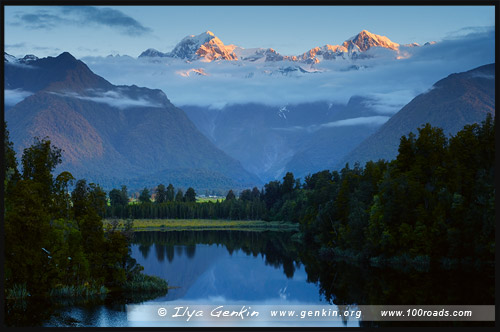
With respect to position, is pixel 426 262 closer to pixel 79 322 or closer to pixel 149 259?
pixel 149 259

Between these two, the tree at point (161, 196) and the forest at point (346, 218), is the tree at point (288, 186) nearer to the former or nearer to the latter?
the tree at point (161, 196)

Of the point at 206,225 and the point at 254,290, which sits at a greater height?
the point at 254,290

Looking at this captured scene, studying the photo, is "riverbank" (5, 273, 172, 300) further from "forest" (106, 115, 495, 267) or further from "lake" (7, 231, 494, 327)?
"forest" (106, 115, 495, 267)

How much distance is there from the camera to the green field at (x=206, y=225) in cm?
14414

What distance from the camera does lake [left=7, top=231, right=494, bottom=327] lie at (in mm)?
37344

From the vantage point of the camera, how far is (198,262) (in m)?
78.8

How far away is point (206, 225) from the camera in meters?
154

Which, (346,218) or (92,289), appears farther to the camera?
(346,218)

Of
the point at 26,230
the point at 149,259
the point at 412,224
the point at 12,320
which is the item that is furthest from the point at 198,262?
the point at 12,320

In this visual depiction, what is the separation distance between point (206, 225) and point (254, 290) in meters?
96.4

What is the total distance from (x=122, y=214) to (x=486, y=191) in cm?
11281

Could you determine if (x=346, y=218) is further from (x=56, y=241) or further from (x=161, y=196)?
(x=161, y=196)

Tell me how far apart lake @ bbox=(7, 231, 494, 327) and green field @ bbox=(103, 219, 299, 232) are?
52.5m

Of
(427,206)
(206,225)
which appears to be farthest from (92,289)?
(206,225)
